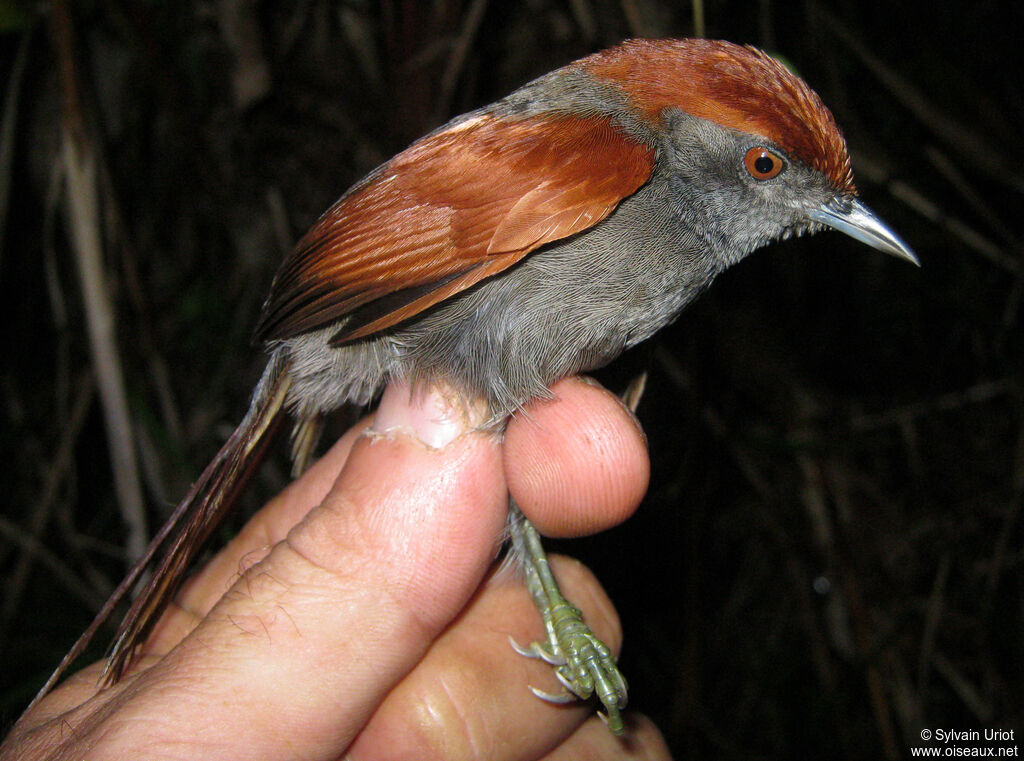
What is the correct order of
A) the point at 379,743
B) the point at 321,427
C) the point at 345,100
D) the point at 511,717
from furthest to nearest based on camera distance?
the point at 345,100 < the point at 321,427 < the point at 511,717 < the point at 379,743

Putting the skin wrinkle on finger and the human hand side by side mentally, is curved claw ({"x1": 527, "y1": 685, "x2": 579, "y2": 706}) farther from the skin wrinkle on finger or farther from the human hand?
the skin wrinkle on finger

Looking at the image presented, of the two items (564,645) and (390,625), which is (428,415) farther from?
(564,645)

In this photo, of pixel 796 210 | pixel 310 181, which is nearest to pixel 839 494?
pixel 796 210

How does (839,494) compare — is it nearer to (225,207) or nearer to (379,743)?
(379,743)

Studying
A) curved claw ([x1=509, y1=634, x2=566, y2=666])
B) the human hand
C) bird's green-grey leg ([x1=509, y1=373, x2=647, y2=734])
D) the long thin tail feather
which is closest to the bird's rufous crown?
the human hand

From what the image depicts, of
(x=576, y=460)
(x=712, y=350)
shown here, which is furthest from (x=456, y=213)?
(x=712, y=350)

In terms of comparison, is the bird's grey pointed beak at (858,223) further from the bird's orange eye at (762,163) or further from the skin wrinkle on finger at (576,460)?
the skin wrinkle on finger at (576,460)
